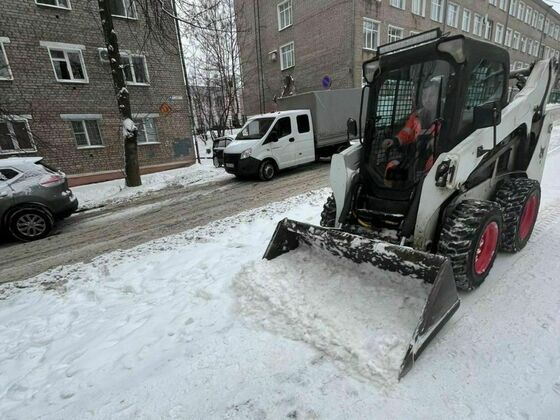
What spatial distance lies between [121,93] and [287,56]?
1708 cm

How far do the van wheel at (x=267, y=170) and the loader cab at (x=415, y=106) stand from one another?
609 cm

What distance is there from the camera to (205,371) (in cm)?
234

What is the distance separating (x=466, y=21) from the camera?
27375 millimetres

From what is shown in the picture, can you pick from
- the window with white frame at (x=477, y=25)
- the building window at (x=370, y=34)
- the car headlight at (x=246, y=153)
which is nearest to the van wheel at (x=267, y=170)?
the car headlight at (x=246, y=153)

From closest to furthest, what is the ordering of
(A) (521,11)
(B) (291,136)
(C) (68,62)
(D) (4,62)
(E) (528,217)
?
(E) (528,217), (B) (291,136), (D) (4,62), (C) (68,62), (A) (521,11)

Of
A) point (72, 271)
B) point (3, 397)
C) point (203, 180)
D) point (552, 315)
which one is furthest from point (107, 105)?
point (552, 315)

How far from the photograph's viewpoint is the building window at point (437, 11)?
2271cm

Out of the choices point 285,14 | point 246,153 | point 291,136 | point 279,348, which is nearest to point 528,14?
point 285,14

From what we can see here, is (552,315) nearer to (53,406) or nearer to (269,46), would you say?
(53,406)

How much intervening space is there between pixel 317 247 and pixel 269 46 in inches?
1001

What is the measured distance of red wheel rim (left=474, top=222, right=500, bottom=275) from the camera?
2877 millimetres

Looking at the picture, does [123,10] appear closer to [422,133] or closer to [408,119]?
[408,119]

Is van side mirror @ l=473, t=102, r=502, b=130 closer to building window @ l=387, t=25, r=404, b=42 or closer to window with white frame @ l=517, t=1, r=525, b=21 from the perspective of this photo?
building window @ l=387, t=25, r=404, b=42

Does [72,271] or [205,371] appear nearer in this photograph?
[205,371]
